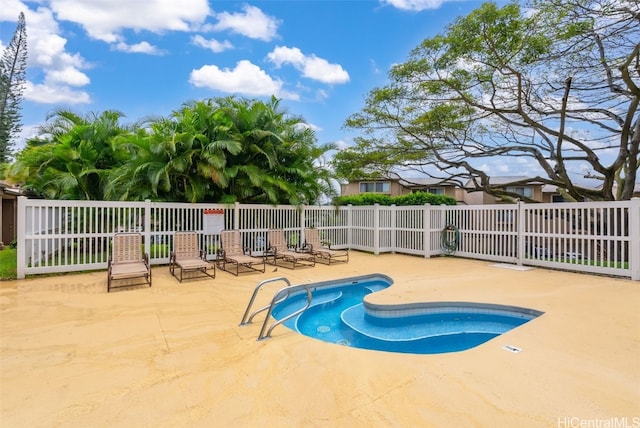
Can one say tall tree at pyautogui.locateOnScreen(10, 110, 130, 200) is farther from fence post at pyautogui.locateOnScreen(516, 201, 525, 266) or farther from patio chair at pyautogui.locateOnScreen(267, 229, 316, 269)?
fence post at pyautogui.locateOnScreen(516, 201, 525, 266)

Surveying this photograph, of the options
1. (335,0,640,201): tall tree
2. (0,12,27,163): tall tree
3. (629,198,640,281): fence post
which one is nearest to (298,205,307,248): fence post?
(335,0,640,201): tall tree

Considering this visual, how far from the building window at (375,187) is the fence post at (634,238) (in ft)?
79.3

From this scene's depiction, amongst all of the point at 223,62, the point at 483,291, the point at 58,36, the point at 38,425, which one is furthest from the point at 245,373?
the point at 58,36

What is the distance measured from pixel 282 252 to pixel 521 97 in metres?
10.9

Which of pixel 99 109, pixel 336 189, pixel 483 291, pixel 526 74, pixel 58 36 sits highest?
pixel 58 36

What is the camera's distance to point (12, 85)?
18.9 meters

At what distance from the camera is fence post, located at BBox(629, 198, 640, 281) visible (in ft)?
23.9

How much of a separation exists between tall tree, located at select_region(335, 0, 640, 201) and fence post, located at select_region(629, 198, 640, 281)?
518 cm

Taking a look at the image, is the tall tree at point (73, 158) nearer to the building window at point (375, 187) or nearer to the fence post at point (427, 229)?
the fence post at point (427, 229)

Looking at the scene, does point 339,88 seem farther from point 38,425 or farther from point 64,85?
point 38,425

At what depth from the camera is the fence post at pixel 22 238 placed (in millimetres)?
6703

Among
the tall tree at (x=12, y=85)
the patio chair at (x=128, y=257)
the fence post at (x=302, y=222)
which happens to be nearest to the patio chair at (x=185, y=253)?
the patio chair at (x=128, y=257)

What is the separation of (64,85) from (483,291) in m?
18.3

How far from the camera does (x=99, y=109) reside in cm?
1148
